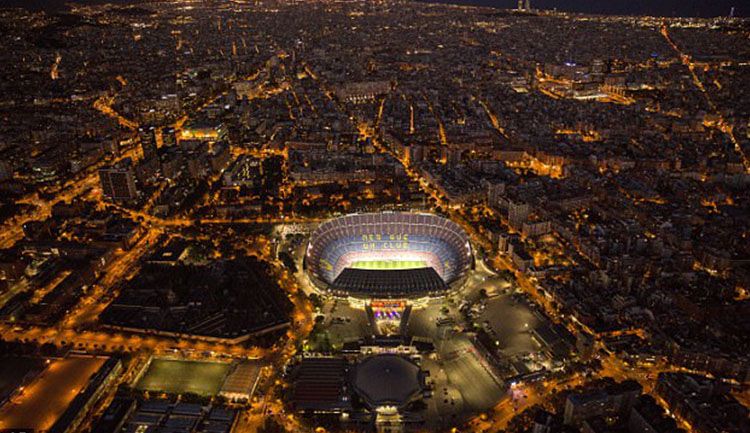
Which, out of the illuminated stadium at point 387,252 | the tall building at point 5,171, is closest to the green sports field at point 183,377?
the illuminated stadium at point 387,252

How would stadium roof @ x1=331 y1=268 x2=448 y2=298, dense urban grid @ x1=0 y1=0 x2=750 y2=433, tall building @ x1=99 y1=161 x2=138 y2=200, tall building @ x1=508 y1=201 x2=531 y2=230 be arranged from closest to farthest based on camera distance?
dense urban grid @ x1=0 y1=0 x2=750 y2=433 → stadium roof @ x1=331 y1=268 x2=448 y2=298 → tall building @ x1=508 y1=201 x2=531 y2=230 → tall building @ x1=99 y1=161 x2=138 y2=200

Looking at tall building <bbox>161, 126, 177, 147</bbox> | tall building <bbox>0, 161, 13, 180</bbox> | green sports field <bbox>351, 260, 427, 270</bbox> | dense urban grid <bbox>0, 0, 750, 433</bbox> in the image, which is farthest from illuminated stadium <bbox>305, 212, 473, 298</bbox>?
tall building <bbox>0, 161, 13, 180</bbox>

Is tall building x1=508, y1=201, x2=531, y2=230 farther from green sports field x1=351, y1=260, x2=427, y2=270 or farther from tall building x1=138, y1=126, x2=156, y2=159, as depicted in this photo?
tall building x1=138, y1=126, x2=156, y2=159

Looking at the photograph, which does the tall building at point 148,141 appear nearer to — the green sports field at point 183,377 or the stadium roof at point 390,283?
the stadium roof at point 390,283

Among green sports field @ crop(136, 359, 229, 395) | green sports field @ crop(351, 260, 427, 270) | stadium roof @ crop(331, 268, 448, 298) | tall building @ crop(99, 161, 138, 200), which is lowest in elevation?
green sports field @ crop(136, 359, 229, 395)

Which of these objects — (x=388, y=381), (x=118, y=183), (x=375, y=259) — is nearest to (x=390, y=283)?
→ (x=375, y=259)

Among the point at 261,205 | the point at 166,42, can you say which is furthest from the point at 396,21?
the point at 261,205
